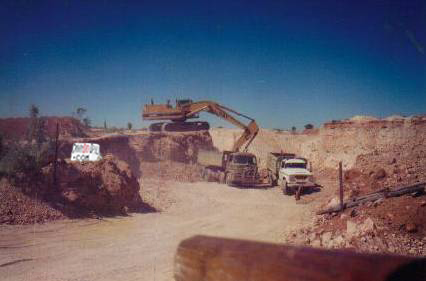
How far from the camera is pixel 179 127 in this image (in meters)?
33.6

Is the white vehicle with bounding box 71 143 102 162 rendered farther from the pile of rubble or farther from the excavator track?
the pile of rubble

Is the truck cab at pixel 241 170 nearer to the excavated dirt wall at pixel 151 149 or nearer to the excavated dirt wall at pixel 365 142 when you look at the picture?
the excavated dirt wall at pixel 151 149

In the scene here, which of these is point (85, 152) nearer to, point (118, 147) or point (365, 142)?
point (118, 147)

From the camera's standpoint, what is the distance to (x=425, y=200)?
9086 millimetres

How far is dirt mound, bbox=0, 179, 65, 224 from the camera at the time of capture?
431 inches

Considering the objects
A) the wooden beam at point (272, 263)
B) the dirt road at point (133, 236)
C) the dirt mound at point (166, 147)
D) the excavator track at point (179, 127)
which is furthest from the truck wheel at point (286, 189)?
the wooden beam at point (272, 263)

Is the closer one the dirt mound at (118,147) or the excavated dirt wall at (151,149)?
the dirt mound at (118,147)

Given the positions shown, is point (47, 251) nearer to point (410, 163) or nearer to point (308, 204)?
point (308, 204)

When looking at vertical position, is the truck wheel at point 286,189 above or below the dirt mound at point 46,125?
below

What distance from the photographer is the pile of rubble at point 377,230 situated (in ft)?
26.2

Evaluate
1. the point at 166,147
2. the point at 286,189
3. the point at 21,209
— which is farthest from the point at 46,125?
the point at 21,209

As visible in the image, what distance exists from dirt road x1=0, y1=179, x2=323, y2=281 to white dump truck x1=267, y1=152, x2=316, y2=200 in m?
2.24

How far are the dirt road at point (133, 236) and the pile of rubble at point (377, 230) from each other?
1551 millimetres

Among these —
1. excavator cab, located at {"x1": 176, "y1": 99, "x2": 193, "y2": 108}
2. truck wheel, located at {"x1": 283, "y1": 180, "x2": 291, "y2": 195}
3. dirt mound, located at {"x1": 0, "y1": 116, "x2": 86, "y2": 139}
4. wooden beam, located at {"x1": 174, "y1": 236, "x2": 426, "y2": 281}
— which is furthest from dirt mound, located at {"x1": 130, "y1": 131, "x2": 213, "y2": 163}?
wooden beam, located at {"x1": 174, "y1": 236, "x2": 426, "y2": 281}
